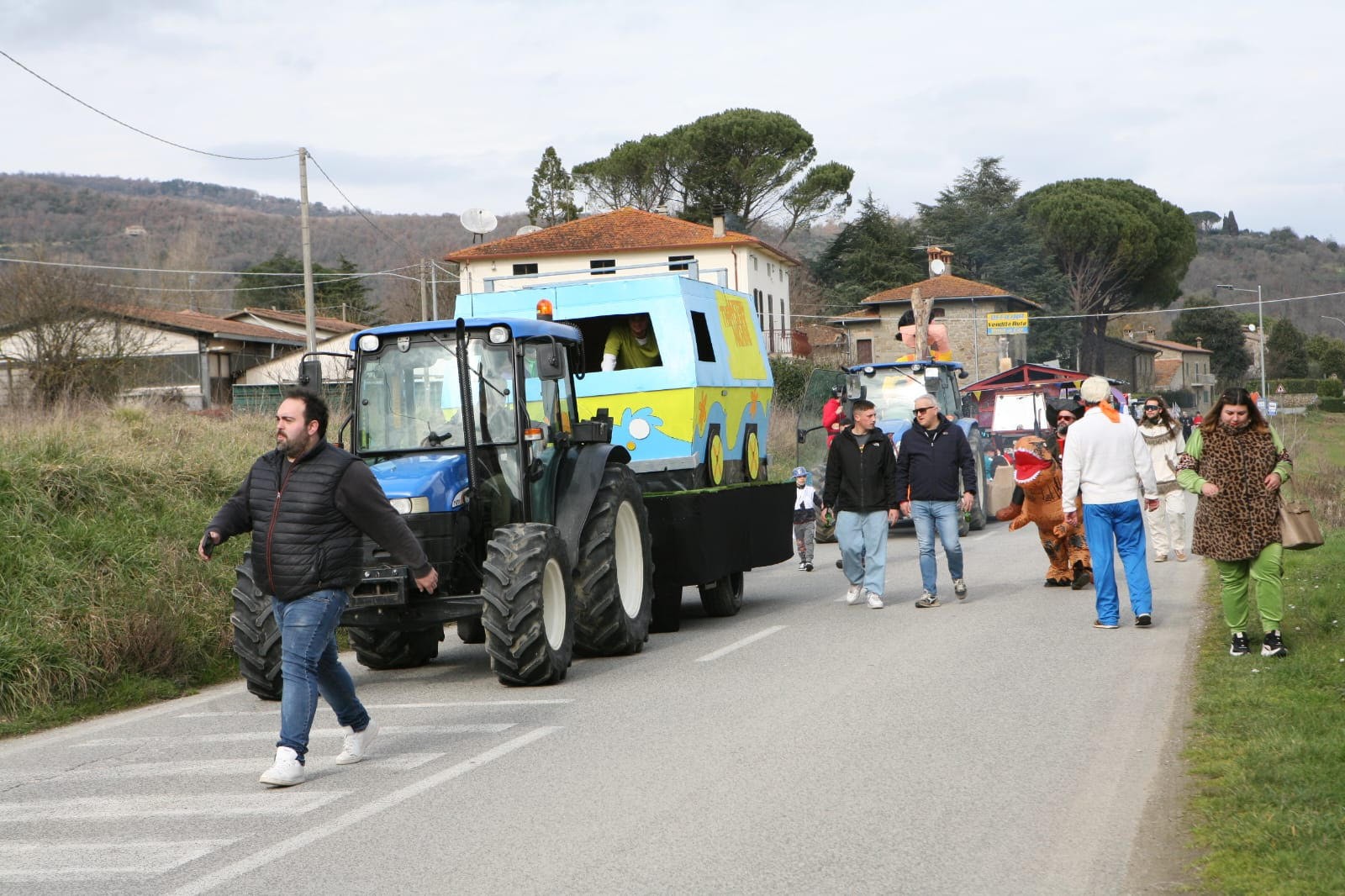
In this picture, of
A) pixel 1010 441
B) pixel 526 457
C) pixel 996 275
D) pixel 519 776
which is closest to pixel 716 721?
pixel 519 776

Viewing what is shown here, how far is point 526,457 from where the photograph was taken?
10.4 metres

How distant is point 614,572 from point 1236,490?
177 inches

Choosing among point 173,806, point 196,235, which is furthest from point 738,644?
point 196,235

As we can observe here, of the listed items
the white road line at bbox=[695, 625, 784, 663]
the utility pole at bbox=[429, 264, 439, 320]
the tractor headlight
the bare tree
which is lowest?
the white road line at bbox=[695, 625, 784, 663]

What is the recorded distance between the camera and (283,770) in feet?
23.2

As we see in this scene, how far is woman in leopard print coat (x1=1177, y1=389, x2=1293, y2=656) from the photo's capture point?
9766 mm

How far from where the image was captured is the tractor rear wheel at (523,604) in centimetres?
939

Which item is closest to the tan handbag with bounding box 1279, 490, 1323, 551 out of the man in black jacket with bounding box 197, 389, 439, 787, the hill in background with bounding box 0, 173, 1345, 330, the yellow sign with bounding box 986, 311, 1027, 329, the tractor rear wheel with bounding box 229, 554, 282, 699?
the man in black jacket with bounding box 197, 389, 439, 787

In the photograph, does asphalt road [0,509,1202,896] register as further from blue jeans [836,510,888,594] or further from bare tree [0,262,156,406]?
bare tree [0,262,156,406]

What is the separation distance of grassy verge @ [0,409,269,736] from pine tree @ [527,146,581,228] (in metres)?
57.0

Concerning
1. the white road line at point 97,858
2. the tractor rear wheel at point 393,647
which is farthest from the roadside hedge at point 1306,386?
the white road line at point 97,858

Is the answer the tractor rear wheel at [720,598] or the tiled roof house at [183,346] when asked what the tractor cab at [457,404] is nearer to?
the tractor rear wheel at [720,598]

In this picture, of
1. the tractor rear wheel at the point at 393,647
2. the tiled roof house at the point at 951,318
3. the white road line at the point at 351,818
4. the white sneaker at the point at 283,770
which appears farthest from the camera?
the tiled roof house at the point at 951,318

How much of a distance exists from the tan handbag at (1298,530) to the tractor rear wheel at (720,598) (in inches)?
217
